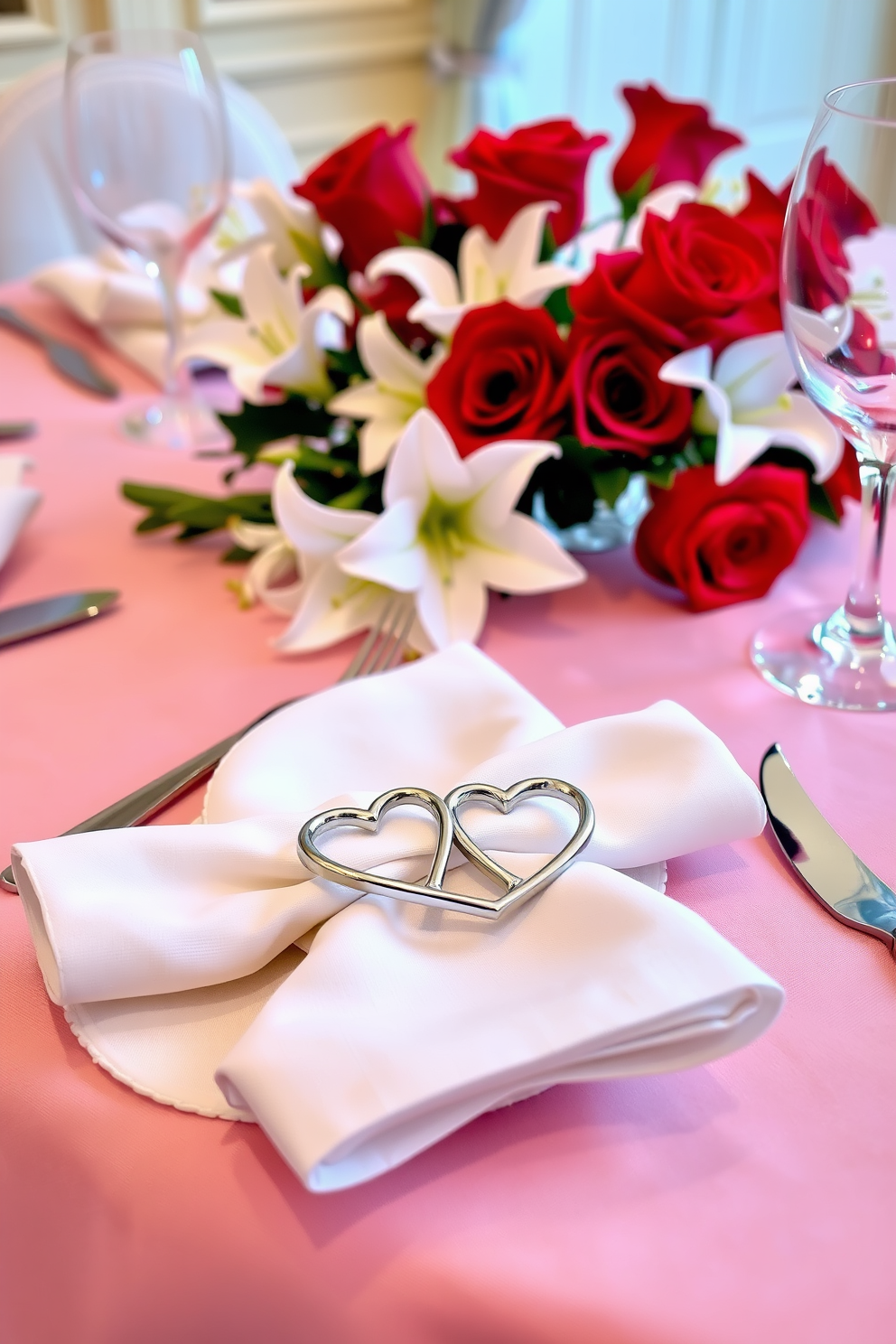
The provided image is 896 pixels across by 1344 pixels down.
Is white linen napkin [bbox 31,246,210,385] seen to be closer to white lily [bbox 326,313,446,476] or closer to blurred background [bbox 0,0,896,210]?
white lily [bbox 326,313,446,476]

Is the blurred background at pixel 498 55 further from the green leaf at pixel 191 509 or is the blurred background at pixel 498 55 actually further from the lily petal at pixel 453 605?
the lily petal at pixel 453 605

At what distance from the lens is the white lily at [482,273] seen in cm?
91

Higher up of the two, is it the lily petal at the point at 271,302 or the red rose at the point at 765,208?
the red rose at the point at 765,208

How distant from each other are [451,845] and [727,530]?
17.5 inches

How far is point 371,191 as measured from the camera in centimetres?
104

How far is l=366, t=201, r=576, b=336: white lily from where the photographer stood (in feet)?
2.98

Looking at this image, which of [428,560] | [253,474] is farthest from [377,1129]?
[253,474]

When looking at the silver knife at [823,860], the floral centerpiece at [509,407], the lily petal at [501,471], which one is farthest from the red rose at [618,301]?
the silver knife at [823,860]

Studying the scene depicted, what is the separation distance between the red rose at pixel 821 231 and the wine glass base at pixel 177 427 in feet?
2.31

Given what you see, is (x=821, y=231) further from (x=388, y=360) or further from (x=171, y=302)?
(x=171, y=302)

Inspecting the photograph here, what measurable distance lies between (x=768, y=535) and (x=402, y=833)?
1.56ft

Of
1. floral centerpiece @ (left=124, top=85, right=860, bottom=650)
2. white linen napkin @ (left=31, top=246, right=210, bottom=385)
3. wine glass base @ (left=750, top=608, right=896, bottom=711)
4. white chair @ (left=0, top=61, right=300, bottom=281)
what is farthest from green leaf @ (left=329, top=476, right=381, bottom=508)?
white chair @ (left=0, top=61, right=300, bottom=281)

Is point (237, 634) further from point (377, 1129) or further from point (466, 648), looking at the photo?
point (377, 1129)

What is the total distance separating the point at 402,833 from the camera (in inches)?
21.5
